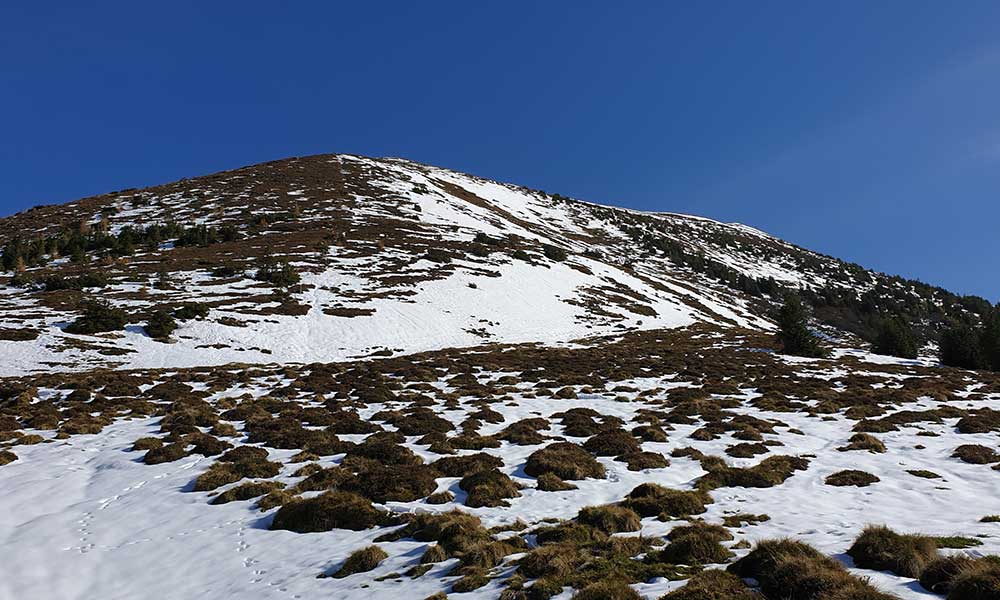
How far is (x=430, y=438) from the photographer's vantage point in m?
17.7

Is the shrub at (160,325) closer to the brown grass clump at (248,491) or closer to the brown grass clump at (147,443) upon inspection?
the brown grass clump at (147,443)

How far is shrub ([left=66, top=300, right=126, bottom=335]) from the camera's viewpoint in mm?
33031

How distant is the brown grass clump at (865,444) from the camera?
16281 millimetres

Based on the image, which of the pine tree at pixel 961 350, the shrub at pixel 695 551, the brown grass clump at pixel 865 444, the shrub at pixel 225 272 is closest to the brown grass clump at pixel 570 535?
the shrub at pixel 695 551

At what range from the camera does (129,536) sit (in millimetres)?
11359

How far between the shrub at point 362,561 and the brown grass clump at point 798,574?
608 cm

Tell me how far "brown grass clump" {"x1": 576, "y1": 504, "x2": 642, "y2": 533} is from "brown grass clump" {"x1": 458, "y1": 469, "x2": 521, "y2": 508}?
219 cm

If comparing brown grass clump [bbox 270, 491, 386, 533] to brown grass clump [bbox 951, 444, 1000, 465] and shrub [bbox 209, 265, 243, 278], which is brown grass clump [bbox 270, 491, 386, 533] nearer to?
brown grass clump [bbox 951, 444, 1000, 465]

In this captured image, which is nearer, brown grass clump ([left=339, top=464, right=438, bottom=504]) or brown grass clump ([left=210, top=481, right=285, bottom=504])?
brown grass clump ([left=339, top=464, right=438, bottom=504])

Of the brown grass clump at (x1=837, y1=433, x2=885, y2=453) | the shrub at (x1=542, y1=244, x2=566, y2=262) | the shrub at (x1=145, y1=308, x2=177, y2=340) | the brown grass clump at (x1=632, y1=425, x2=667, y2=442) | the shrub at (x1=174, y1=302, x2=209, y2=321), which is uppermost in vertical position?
the shrub at (x1=542, y1=244, x2=566, y2=262)

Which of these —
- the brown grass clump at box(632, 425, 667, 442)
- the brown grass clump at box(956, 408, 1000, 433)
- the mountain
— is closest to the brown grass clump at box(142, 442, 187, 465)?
the mountain

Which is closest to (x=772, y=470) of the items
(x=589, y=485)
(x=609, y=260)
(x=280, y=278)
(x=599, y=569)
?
(x=589, y=485)

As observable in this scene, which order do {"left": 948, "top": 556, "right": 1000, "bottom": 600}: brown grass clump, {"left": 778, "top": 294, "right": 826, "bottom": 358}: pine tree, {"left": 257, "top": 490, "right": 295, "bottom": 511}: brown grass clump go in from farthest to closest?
{"left": 778, "top": 294, "right": 826, "bottom": 358}: pine tree → {"left": 257, "top": 490, "right": 295, "bottom": 511}: brown grass clump → {"left": 948, "top": 556, "right": 1000, "bottom": 600}: brown grass clump

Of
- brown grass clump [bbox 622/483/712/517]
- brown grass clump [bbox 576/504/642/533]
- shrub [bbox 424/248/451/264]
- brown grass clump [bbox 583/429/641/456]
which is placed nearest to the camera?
brown grass clump [bbox 576/504/642/533]
